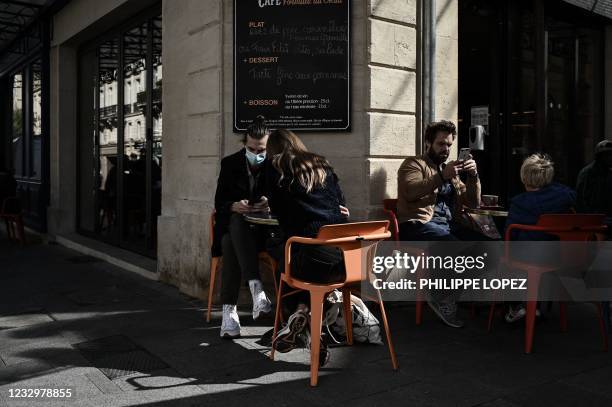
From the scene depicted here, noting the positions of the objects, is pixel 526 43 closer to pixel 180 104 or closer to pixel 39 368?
pixel 180 104

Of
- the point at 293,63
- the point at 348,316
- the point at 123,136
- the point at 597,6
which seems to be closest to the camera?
the point at 348,316

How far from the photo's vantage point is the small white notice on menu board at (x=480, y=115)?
707 cm

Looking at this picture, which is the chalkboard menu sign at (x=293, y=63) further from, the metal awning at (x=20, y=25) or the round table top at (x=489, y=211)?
the metal awning at (x=20, y=25)

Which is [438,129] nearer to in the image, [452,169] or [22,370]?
[452,169]

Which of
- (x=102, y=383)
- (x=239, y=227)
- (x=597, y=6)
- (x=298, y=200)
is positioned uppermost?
(x=597, y=6)

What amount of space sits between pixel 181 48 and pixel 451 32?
2663 mm

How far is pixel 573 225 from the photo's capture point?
14.3 ft

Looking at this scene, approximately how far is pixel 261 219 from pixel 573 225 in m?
2.11

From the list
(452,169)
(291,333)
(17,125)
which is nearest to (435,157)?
(452,169)

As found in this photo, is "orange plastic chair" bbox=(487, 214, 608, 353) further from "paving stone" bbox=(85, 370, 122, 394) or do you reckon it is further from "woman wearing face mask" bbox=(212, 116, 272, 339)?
→ "paving stone" bbox=(85, 370, 122, 394)

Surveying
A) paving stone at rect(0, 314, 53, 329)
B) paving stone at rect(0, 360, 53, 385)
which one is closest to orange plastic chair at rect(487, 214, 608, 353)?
paving stone at rect(0, 360, 53, 385)

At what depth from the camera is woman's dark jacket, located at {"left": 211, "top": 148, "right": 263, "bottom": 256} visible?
16.2ft

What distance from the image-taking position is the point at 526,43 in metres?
7.74

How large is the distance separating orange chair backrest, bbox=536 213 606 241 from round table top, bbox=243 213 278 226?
1799mm
